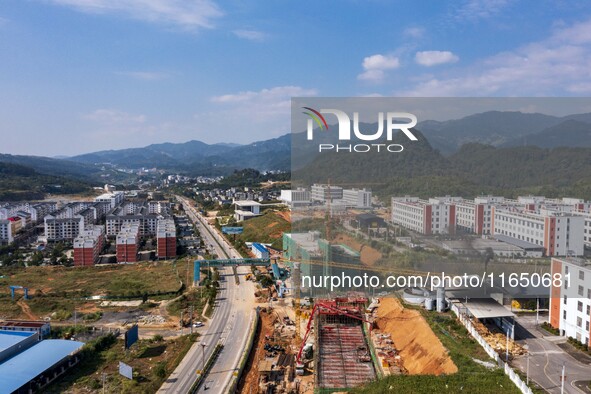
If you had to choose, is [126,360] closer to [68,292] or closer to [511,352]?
[68,292]

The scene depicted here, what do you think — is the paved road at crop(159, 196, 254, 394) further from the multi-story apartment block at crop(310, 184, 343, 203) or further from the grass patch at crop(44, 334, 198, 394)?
the multi-story apartment block at crop(310, 184, 343, 203)

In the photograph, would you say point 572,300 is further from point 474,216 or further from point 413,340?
point 413,340

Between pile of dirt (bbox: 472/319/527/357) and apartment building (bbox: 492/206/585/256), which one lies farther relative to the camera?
apartment building (bbox: 492/206/585/256)

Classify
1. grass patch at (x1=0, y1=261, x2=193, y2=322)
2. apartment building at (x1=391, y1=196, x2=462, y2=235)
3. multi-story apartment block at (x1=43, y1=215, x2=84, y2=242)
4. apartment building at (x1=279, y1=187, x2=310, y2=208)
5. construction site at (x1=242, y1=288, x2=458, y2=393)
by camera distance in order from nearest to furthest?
construction site at (x1=242, y1=288, x2=458, y2=393)
apartment building at (x1=391, y1=196, x2=462, y2=235)
apartment building at (x1=279, y1=187, x2=310, y2=208)
grass patch at (x1=0, y1=261, x2=193, y2=322)
multi-story apartment block at (x1=43, y1=215, x2=84, y2=242)

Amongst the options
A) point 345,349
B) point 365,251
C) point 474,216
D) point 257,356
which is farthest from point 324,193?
point 257,356

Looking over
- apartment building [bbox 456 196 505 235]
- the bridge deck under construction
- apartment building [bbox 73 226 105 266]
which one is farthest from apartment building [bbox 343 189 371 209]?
apartment building [bbox 73 226 105 266]

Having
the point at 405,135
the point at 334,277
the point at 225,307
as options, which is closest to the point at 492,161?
the point at 405,135
